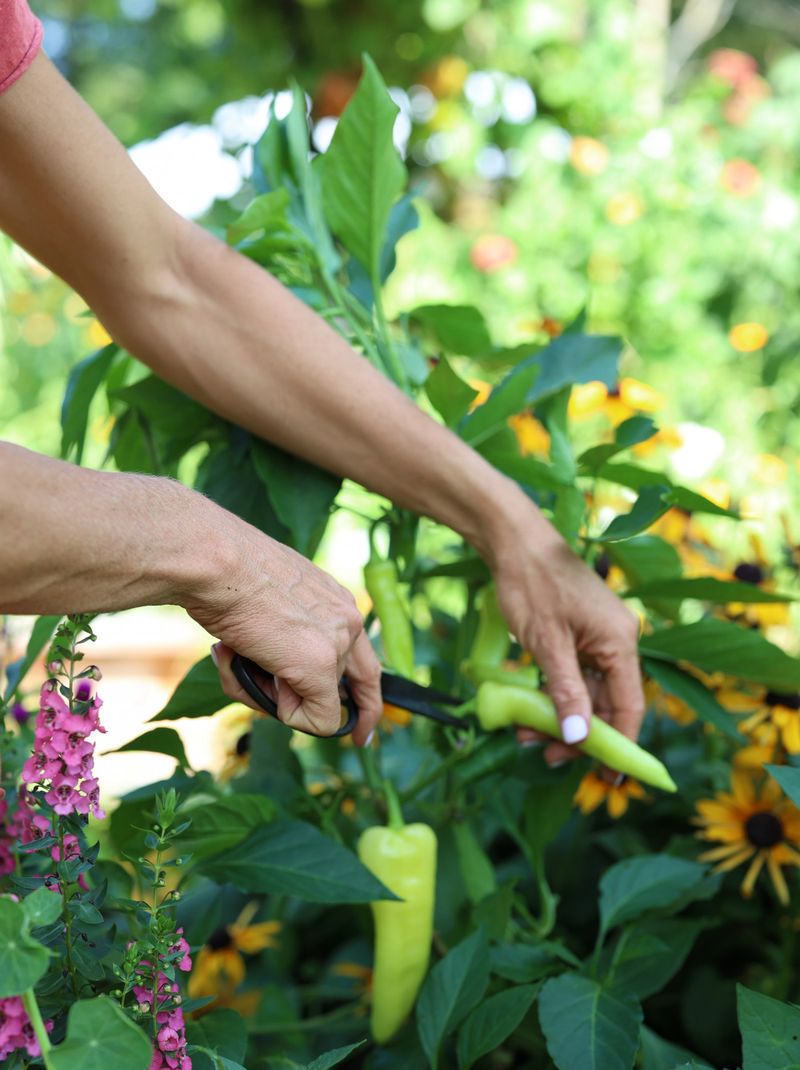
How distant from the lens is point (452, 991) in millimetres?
956

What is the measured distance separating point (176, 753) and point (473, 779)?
29 cm

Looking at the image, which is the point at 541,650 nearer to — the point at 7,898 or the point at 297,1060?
the point at 297,1060

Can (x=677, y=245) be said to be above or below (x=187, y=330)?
below

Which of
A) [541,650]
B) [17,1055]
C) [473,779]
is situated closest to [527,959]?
[473,779]

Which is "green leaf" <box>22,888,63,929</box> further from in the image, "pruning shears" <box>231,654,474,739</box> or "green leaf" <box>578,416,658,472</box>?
"green leaf" <box>578,416,658,472</box>

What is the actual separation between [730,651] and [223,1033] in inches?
21.7

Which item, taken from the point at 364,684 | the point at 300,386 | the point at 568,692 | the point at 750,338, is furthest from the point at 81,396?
the point at 750,338

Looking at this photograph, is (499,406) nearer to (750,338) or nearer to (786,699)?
(786,699)

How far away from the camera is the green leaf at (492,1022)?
0.90 metres

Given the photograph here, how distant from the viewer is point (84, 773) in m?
0.70

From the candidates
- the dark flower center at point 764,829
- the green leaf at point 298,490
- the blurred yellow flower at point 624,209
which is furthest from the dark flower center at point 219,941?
the blurred yellow flower at point 624,209

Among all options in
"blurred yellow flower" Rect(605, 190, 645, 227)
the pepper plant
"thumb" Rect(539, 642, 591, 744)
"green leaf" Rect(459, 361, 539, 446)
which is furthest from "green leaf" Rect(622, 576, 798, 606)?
"blurred yellow flower" Rect(605, 190, 645, 227)

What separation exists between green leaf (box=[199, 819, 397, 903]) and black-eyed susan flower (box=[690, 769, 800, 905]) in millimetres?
417

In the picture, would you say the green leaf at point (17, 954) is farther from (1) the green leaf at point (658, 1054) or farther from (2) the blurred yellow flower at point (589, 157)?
(2) the blurred yellow flower at point (589, 157)
